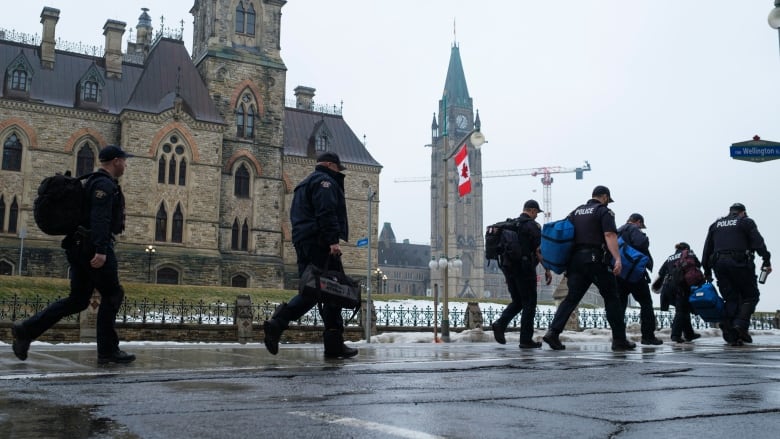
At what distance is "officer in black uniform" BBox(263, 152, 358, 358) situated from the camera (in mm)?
6691

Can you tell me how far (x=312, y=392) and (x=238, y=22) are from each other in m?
44.1

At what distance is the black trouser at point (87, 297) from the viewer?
6195 millimetres

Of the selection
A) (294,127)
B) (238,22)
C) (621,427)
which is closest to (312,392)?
(621,427)

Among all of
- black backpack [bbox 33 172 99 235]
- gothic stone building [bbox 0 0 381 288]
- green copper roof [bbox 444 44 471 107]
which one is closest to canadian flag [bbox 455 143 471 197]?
black backpack [bbox 33 172 99 235]

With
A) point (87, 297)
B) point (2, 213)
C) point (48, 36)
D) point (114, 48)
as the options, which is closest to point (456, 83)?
point (114, 48)

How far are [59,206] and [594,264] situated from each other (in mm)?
5700

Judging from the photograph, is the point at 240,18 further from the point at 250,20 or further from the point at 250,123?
the point at 250,123

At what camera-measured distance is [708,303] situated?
1116 cm

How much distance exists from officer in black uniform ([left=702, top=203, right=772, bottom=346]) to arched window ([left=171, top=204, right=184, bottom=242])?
34177mm

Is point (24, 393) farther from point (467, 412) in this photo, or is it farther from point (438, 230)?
point (438, 230)

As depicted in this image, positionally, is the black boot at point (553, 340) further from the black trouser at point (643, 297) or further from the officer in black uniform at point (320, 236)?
the officer in black uniform at point (320, 236)

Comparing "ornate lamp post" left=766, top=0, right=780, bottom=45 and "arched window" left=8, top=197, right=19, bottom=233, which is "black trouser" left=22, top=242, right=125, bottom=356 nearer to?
Result: "ornate lamp post" left=766, top=0, right=780, bottom=45

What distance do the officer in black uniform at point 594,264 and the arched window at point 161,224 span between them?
34.8 metres

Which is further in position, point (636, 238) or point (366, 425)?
point (636, 238)
